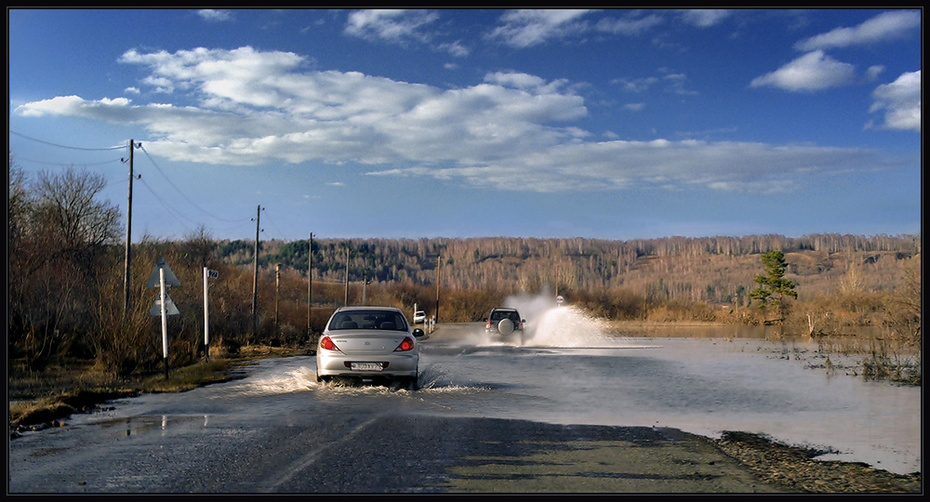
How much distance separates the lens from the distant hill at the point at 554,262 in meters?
148

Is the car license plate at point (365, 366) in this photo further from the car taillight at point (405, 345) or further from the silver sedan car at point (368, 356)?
the car taillight at point (405, 345)

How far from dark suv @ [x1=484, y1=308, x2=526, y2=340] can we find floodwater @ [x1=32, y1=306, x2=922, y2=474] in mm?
13906

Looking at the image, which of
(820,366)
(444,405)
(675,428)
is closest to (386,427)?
(444,405)

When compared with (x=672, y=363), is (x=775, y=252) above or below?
above

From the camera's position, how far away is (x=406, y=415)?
1230 centimetres

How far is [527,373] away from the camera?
22.1 m

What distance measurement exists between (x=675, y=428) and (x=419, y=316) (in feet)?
213

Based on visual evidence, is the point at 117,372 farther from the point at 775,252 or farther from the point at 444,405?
the point at 775,252

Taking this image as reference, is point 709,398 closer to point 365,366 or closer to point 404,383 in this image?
point 404,383

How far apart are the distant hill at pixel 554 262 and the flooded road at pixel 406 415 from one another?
115 meters

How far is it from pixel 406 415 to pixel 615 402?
503cm

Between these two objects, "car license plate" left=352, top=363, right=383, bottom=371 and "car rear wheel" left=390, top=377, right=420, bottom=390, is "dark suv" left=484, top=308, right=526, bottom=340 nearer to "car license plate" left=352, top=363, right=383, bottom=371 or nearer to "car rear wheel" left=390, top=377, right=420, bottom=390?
"car rear wheel" left=390, top=377, right=420, bottom=390

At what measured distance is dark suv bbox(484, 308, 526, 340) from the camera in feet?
129

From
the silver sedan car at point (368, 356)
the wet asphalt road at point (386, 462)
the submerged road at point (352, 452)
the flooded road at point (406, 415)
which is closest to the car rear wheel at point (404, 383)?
the silver sedan car at point (368, 356)
